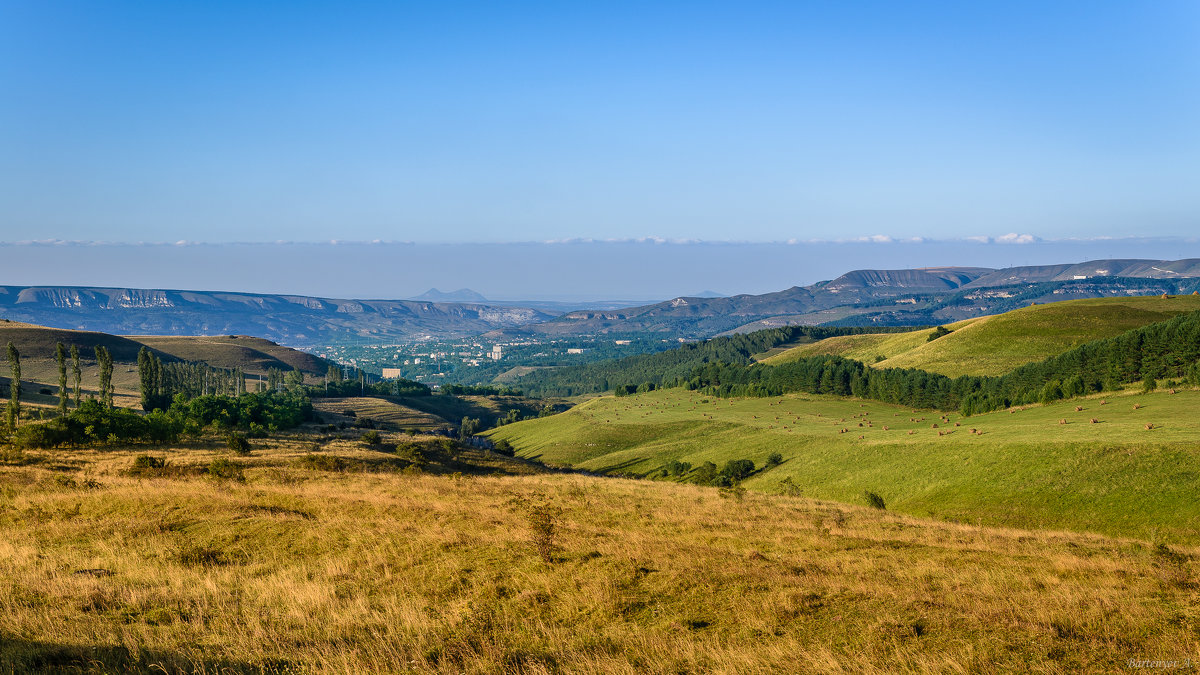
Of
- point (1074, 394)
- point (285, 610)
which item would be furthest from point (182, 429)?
point (1074, 394)

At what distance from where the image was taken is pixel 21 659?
394 inches

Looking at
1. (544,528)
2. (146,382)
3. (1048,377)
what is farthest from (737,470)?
(146,382)

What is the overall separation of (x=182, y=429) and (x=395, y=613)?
77159 millimetres

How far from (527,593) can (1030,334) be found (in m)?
180

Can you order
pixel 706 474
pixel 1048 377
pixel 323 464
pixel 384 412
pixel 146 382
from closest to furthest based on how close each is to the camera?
pixel 323 464 < pixel 706 474 < pixel 1048 377 < pixel 146 382 < pixel 384 412

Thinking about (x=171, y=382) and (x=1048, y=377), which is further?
(x=171, y=382)

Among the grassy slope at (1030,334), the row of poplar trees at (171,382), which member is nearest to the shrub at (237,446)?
the row of poplar trees at (171,382)

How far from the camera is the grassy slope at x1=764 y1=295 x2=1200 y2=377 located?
498 ft

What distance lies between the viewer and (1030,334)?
6403 inches

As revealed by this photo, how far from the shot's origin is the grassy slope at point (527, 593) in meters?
11.2

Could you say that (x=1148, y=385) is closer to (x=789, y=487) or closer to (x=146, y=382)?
(x=789, y=487)

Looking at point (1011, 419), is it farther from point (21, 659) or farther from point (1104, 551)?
point (21, 659)

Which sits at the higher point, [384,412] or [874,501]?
[874,501]

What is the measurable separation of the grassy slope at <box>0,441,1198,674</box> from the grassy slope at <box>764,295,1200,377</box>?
468ft
